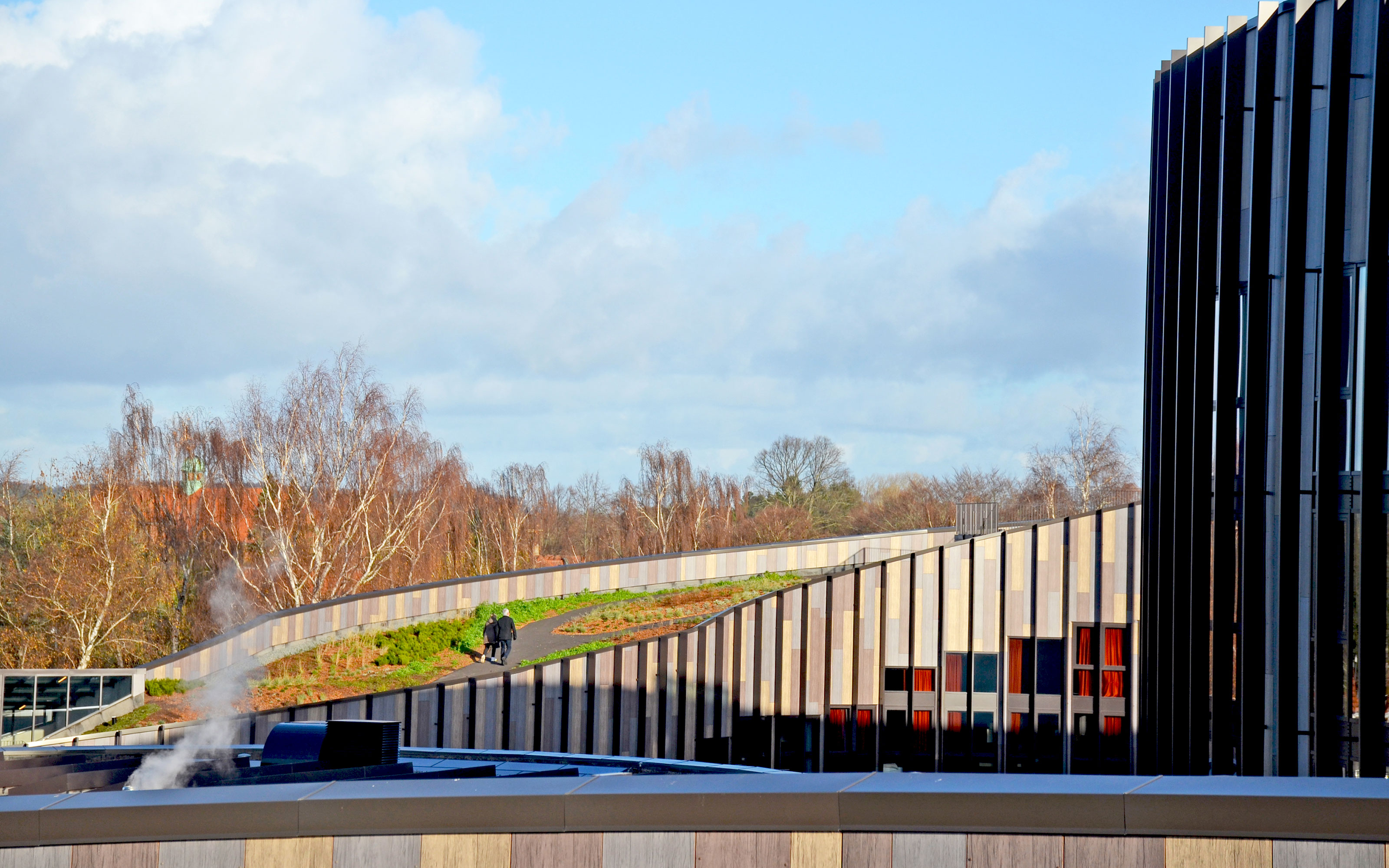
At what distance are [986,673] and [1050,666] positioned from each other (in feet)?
3.99

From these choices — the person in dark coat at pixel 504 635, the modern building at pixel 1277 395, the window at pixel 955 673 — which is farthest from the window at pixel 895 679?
the person in dark coat at pixel 504 635

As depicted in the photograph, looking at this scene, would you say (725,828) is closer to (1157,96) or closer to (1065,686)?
(1157,96)

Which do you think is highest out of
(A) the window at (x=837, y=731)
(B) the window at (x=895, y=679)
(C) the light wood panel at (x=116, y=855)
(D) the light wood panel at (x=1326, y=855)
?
(D) the light wood panel at (x=1326, y=855)

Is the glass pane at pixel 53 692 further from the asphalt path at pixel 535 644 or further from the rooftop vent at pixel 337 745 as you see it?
the rooftop vent at pixel 337 745

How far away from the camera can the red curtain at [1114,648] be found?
22.2 m

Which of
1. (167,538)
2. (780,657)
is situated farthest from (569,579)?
(167,538)

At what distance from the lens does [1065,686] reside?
72.6ft

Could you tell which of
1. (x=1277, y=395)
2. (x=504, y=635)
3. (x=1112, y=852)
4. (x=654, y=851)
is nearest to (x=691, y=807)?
(x=654, y=851)

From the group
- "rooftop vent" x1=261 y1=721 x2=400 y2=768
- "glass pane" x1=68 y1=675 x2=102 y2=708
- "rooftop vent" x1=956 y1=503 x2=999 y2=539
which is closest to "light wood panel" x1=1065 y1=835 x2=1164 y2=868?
"rooftop vent" x1=261 y1=721 x2=400 y2=768

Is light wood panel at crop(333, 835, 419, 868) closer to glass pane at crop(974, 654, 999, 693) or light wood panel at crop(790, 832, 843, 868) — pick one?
light wood panel at crop(790, 832, 843, 868)

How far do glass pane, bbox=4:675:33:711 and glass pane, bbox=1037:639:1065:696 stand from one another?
1809 cm

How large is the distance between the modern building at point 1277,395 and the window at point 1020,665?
5.15 meters

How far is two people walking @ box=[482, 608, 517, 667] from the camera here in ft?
83.9

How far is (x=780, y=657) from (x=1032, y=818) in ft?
63.2
